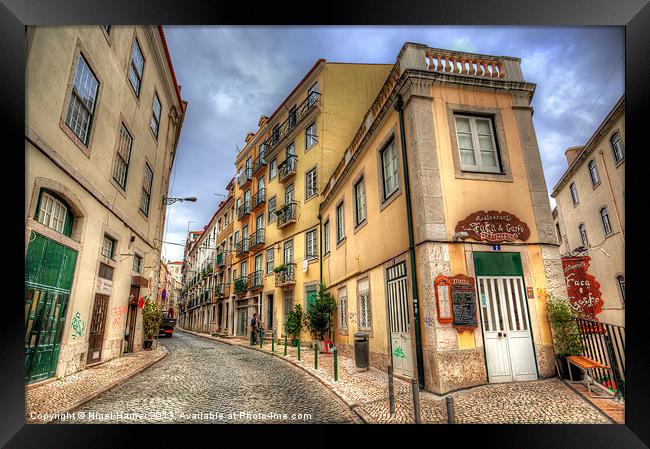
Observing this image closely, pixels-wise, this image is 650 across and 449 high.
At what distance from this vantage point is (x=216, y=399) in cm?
510

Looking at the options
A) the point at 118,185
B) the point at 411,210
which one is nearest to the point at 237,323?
the point at 118,185

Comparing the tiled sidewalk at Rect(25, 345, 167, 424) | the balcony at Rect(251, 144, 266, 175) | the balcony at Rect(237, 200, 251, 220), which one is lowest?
the tiled sidewalk at Rect(25, 345, 167, 424)

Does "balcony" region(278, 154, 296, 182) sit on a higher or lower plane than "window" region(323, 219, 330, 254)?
higher

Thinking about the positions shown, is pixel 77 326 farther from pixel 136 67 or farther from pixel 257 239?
pixel 257 239

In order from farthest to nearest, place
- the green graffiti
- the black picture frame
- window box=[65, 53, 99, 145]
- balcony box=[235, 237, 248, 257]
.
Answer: balcony box=[235, 237, 248, 257] < the green graffiti < window box=[65, 53, 99, 145] < the black picture frame

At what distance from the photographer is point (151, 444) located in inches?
146

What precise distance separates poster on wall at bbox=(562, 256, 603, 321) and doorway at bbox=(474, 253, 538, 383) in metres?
0.83

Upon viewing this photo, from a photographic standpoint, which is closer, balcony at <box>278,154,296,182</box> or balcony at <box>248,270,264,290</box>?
balcony at <box>278,154,296,182</box>

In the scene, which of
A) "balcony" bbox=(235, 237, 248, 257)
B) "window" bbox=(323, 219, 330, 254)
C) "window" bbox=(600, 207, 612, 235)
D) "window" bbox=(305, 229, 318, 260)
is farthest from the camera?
"balcony" bbox=(235, 237, 248, 257)

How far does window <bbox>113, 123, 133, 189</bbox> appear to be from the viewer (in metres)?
8.33

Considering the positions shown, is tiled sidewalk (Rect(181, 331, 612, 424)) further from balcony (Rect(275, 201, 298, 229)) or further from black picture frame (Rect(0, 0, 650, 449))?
balcony (Rect(275, 201, 298, 229))

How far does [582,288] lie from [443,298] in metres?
2.53

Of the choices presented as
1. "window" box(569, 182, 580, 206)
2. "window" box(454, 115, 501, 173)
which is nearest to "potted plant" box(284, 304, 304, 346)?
"window" box(454, 115, 501, 173)

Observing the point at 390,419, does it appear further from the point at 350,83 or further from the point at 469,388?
the point at 350,83
